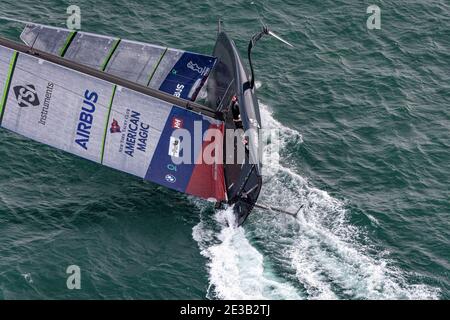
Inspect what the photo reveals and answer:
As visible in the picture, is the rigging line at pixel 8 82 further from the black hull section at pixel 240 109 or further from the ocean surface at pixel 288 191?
the black hull section at pixel 240 109

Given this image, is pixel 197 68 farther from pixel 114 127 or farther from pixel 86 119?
pixel 86 119

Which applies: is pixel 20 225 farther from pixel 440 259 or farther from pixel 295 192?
pixel 440 259

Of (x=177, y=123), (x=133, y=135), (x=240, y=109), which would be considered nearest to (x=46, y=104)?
(x=133, y=135)

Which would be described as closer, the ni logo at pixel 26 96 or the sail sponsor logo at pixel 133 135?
the ni logo at pixel 26 96

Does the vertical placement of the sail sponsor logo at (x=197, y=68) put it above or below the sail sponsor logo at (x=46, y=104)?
above

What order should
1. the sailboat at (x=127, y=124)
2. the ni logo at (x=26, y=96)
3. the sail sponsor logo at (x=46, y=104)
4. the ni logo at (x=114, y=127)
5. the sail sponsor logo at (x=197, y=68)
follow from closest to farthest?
1. the sailboat at (x=127, y=124)
2. the sail sponsor logo at (x=46, y=104)
3. the ni logo at (x=26, y=96)
4. the ni logo at (x=114, y=127)
5. the sail sponsor logo at (x=197, y=68)

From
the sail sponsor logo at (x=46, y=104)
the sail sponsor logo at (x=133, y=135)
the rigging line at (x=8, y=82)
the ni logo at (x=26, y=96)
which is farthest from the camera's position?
the sail sponsor logo at (x=133, y=135)

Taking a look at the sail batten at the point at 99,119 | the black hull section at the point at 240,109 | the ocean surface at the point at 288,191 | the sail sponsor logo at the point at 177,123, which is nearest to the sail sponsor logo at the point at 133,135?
the sail batten at the point at 99,119
